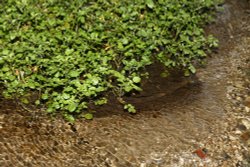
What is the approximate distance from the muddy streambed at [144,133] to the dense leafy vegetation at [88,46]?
22cm

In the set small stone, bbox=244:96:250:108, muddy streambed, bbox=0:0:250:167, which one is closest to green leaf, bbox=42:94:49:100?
muddy streambed, bbox=0:0:250:167

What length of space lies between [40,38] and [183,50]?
234cm

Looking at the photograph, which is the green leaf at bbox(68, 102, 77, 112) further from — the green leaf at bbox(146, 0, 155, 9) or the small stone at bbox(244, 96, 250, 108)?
the small stone at bbox(244, 96, 250, 108)

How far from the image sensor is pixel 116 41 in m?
5.88

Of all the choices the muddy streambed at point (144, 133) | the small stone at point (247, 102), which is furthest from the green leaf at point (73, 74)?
the small stone at point (247, 102)

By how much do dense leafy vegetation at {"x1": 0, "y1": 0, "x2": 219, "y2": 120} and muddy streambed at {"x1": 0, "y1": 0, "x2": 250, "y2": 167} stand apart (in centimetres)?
22

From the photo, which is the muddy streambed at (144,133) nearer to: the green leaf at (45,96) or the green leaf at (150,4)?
the green leaf at (45,96)

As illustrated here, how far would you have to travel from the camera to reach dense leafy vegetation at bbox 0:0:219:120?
197 inches

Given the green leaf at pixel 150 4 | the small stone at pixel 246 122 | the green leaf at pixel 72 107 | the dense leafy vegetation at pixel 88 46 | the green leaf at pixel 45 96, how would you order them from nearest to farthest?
the green leaf at pixel 72 107, the green leaf at pixel 45 96, the dense leafy vegetation at pixel 88 46, the small stone at pixel 246 122, the green leaf at pixel 150 4

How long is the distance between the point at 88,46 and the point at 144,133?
163 cm

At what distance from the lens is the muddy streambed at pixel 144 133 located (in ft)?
14.9

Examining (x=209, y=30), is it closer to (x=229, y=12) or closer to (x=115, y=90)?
(x=229, y=12)

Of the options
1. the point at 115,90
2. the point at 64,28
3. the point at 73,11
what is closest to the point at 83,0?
the point at 73,11

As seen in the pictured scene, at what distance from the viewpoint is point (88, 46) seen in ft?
18.4
